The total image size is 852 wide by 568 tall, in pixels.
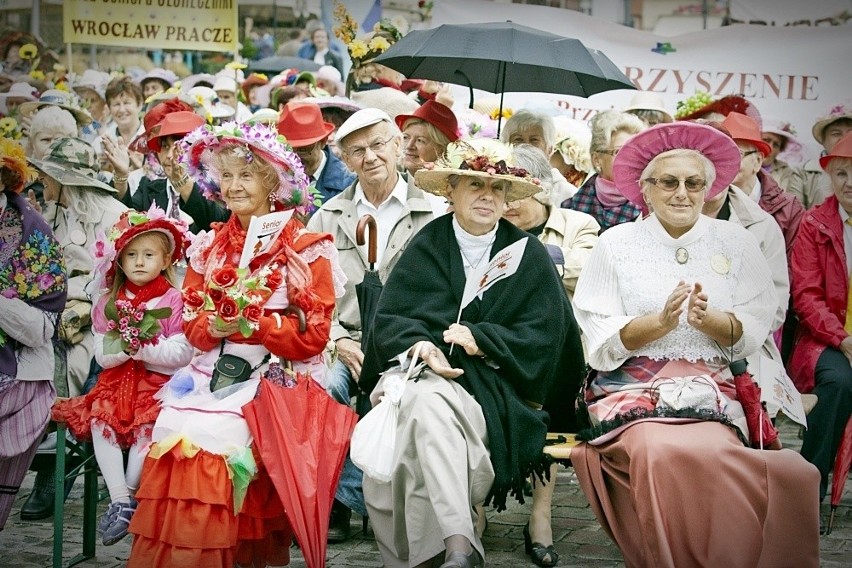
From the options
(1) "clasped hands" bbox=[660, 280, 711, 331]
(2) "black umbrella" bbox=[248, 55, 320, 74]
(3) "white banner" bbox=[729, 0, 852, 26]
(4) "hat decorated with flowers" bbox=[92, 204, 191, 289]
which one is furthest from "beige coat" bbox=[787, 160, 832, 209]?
(2) "black umbrella" bbox=[248, 55, 320, 74]

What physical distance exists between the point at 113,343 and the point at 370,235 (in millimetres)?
1391

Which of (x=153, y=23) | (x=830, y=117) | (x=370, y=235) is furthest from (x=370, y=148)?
(x=153, y=23)

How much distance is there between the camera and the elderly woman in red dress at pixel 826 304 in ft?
20.1

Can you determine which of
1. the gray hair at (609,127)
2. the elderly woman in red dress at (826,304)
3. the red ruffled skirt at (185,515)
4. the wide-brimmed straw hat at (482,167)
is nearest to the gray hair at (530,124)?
the gray hair at (609,127)

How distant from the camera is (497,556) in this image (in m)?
5.57

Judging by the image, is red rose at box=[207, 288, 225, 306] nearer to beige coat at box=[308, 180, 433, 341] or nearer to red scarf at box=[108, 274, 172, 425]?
red scarf at box=[108, 274, 172, 425]

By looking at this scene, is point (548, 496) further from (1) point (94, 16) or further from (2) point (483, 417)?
(1) point (94, 16)

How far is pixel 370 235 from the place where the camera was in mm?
5879

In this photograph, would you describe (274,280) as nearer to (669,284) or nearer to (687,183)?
(669,284)

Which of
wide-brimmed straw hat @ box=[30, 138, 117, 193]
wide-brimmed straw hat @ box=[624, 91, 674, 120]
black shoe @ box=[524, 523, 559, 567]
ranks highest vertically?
wide-brimmed straw hat @ box=[624, 91, 674, 120]

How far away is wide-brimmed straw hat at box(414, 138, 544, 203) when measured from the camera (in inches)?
204

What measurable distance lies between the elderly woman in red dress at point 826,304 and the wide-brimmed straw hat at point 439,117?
210 cm

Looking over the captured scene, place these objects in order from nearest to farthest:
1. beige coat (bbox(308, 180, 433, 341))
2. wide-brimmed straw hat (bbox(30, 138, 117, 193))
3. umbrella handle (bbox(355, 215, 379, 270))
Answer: umbrella handle (bbox(355, 215, 379, 270)), beige coat (bbox(308, 180, 433, 341)), wide-brimmed straw hat (bbox(30, 138, 117, 193))

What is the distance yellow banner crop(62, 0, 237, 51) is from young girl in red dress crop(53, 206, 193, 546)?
436 centimetres
